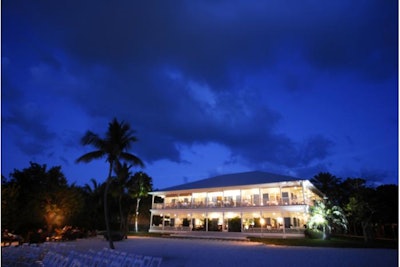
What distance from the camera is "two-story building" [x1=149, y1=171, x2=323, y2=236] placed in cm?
2773

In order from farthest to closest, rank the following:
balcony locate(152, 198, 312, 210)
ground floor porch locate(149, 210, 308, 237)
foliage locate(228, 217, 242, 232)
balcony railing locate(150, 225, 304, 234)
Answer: foliage locate(228, 217, 242, 232) → balcony locate(152, 198, 312, 210) → ground floor porch locate(149, 210, 308, 237) → balcony railing locate(150, 225, 304, 234)

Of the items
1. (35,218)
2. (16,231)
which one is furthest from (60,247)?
(35,218)

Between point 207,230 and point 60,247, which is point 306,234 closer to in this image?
point 207,230

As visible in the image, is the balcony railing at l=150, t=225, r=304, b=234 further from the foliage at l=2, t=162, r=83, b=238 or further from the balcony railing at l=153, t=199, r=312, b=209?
the foliage at l=2, t=162, r=83, b=238

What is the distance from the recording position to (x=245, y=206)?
2961 cm

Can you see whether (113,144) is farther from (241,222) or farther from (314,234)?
(314,234)

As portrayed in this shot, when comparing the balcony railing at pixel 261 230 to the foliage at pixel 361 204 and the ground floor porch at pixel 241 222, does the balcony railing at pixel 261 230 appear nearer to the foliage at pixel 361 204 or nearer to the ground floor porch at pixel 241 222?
the ground floor porch at pixel 241 222

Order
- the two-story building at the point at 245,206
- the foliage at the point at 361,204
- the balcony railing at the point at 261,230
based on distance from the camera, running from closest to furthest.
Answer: the foliage at the point at 361,204, the balcony railing at the point at 261,230, the two-story building at the point at 245,206

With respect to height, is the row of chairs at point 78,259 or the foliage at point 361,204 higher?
the foliage at point 361,204

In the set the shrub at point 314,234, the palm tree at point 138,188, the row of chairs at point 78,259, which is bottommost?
the row of chairs at point 78,259

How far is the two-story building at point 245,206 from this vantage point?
91.0 feet

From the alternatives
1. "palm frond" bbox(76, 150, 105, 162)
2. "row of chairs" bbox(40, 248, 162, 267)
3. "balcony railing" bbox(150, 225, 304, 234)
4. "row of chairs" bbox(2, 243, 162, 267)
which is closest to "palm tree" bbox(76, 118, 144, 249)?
"palm frond" bbox(76, 150, 105, 162)

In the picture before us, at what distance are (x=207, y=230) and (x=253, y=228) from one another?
5.13 metres

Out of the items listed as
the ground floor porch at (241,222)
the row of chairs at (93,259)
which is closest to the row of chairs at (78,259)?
the row of chairs at (93,259)
